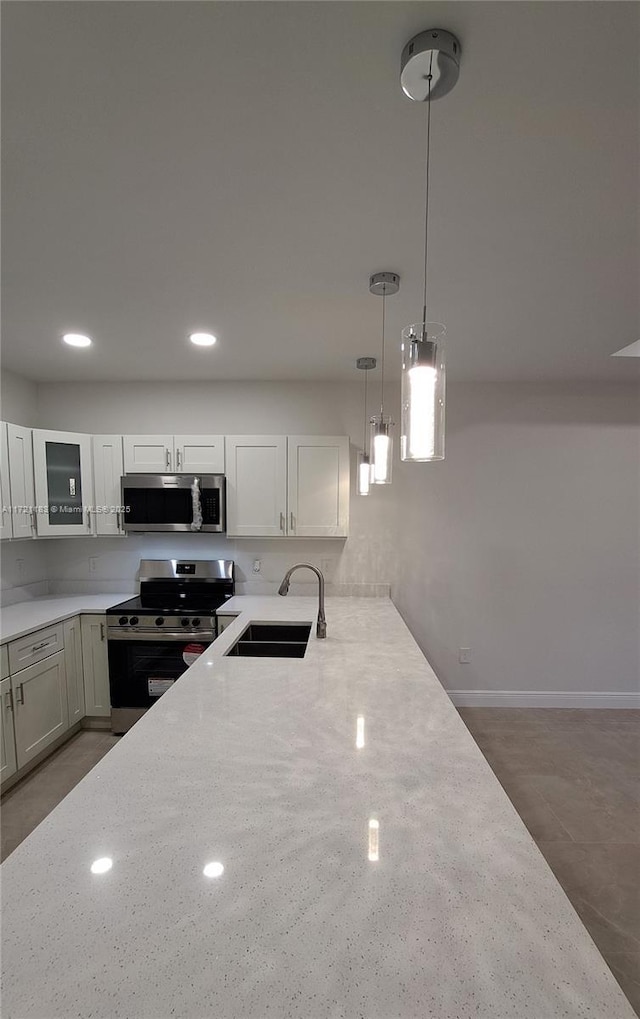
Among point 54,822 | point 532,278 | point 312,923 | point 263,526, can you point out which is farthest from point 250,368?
point 312,923

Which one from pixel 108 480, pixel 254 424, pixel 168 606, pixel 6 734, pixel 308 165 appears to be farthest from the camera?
pixel 254 424

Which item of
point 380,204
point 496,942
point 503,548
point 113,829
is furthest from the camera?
point 503,548

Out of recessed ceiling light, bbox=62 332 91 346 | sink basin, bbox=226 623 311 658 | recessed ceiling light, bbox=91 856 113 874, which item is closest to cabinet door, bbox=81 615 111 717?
sink basin, bbox=226 623 311 658

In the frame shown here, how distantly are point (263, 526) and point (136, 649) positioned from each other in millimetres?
1230

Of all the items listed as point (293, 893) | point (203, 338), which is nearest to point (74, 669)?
point (203, 338)

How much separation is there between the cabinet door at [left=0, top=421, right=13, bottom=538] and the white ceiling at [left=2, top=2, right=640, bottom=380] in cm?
80

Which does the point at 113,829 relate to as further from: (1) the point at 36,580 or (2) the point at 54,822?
(1) the point at 36,580

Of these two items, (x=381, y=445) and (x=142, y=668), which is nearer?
(x=381, y=445)

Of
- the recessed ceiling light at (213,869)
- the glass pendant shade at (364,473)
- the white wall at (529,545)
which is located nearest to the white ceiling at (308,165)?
the glass pendant shade at (364,473)

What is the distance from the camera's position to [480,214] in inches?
57.7

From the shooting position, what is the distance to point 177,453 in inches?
131

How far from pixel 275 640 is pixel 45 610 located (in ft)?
5.61

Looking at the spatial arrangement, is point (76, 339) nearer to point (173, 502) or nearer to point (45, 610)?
point (173, 502)

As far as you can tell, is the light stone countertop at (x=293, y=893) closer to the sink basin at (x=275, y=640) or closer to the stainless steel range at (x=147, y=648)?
the sink basin at (x=275, y=640)
